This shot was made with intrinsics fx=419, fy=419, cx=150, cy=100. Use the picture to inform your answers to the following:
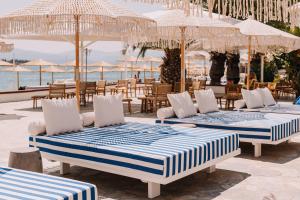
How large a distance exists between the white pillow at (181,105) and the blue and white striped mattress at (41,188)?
16.4 feet

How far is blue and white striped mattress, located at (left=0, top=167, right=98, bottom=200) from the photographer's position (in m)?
3.79

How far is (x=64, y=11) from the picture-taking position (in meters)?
7.22

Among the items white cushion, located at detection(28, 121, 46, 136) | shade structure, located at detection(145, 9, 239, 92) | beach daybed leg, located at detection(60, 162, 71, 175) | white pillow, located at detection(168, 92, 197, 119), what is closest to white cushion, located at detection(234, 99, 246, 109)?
shade structure, located at detection(145, 9, 239, 92)

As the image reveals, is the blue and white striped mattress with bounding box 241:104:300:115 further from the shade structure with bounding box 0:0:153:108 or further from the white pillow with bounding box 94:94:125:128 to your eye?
the white pillow with bounding box 94:94:125:128

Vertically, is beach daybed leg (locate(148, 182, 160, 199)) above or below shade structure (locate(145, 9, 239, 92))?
below

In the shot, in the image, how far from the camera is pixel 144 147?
5.87 meters

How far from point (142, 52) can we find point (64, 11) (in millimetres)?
17044

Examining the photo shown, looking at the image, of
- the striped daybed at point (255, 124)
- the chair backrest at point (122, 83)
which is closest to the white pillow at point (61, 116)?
the striped daybed at point (255, 124)

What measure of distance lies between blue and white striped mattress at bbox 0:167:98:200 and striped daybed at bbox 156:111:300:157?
4.61 metres

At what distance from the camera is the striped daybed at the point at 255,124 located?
313 inches

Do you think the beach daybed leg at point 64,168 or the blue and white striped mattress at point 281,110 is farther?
the blue and white striped mattress at point 281,110

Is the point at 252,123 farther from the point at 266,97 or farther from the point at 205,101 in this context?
the point at 266,97

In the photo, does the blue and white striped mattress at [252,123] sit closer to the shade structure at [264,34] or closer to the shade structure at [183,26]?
the shade structure at [183,26]

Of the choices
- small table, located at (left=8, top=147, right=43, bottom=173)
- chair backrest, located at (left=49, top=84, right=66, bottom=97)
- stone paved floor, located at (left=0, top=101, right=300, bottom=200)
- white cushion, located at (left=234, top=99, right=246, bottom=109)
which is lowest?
stone paved floor, located at (left=0, top=101, right=300, bottom=200)
